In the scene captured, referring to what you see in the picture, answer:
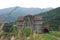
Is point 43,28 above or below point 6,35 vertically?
below

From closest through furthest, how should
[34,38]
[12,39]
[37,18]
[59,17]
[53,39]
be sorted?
[34,38], [12,39], [53,39], [37,18], [59,17]

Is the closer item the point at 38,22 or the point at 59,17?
the point at 38,22

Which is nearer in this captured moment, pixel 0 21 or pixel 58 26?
pixel 0 21

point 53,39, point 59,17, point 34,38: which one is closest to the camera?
point 34,38

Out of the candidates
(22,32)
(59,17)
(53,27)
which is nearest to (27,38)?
(22,32)

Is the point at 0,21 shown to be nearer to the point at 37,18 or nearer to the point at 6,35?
the point at 6,35

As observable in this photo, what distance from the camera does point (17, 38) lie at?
1801 mm

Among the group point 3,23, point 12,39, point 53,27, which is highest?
point 3,23

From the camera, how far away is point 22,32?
1870 millimetres

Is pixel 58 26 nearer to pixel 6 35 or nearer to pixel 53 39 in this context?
pixel 53 39

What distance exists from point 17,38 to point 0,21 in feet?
0.87

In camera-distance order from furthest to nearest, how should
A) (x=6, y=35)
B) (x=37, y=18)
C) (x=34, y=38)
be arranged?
1. (x=37, y=18)
2. (x=6, y=35)
3. (x=34, y=38)

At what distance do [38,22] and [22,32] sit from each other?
3122 centimetres

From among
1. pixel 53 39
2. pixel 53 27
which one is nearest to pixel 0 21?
pixel 53 39
